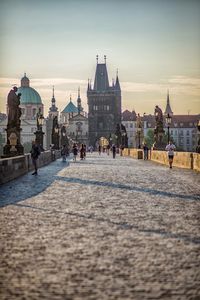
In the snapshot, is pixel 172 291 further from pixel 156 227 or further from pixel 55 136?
pixel 55 136

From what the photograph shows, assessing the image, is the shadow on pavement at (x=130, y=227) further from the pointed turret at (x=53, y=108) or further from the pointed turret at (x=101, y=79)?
the pointed turret at (x=53, y=108)

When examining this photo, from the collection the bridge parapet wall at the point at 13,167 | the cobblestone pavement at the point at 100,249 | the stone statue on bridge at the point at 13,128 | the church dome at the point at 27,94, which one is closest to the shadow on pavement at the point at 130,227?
the cobblestone pavement at the point at 100,249

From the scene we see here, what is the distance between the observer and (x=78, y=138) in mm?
185125

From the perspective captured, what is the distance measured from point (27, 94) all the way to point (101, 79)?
2229cm

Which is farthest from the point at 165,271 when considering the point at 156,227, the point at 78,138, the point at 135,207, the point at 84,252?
the point at 78,138

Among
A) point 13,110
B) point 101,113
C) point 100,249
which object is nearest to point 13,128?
point 13,110

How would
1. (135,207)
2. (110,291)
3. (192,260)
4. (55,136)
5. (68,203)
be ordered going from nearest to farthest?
(110,291) < (192,260) < (135,207) < (68,203) < (55,136)

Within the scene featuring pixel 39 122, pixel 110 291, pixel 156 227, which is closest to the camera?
pixel 110 291

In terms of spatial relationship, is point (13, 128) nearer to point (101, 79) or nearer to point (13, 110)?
point (13, 110)

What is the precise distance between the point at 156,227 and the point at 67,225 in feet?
4.76

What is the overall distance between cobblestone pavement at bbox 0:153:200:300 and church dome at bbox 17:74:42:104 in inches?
5970

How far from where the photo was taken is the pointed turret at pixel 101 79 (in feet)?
552

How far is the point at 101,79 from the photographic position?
557 feet

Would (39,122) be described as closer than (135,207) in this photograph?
No
